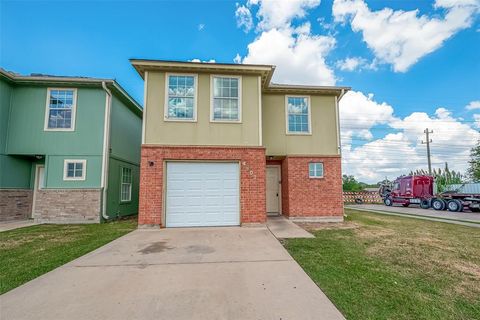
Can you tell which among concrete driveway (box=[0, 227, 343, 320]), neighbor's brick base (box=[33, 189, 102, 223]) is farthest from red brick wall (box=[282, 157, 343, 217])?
neighbor's brick base (box=[33, 189, 102, 223])

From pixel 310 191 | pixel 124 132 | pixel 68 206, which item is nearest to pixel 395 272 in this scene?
pixel 310 191

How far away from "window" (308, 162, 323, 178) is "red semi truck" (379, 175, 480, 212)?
1268cm

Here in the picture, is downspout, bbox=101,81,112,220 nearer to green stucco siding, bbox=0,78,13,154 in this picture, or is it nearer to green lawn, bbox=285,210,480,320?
green stucco siding, bbox=0,78,13,154

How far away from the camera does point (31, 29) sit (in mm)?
9914

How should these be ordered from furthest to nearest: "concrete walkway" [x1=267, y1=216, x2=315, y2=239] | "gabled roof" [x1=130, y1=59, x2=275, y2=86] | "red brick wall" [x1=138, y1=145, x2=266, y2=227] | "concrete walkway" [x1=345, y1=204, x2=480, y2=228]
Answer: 1. "concrete walkway" [x1=345, y1=204, x2=480, y2=228]
2. "gabled roof" [x1=130, y1=59, x2=275, y2=86]
3. "red brick wall" [x1=138, y1=145, x2=266, y2=227]
4. "concrete walkway" [x1=267, y1=216, x2=315, y2=239]

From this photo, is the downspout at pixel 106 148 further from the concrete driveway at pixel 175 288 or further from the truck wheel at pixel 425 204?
the truck wheel at pixel 425 204

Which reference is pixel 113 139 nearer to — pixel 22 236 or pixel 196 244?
pixel 22 236

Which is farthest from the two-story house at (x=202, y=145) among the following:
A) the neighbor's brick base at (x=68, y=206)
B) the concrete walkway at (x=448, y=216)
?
the concrete walkway at (x=448, y=216)

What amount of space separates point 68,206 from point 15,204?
8.12ft

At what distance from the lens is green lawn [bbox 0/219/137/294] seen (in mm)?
4046

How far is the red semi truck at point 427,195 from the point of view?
49.8ft

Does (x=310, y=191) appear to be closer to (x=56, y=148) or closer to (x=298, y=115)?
(x=298, y=115)

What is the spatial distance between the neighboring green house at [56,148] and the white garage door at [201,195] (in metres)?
3.85

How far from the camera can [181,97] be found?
8.40 meters
